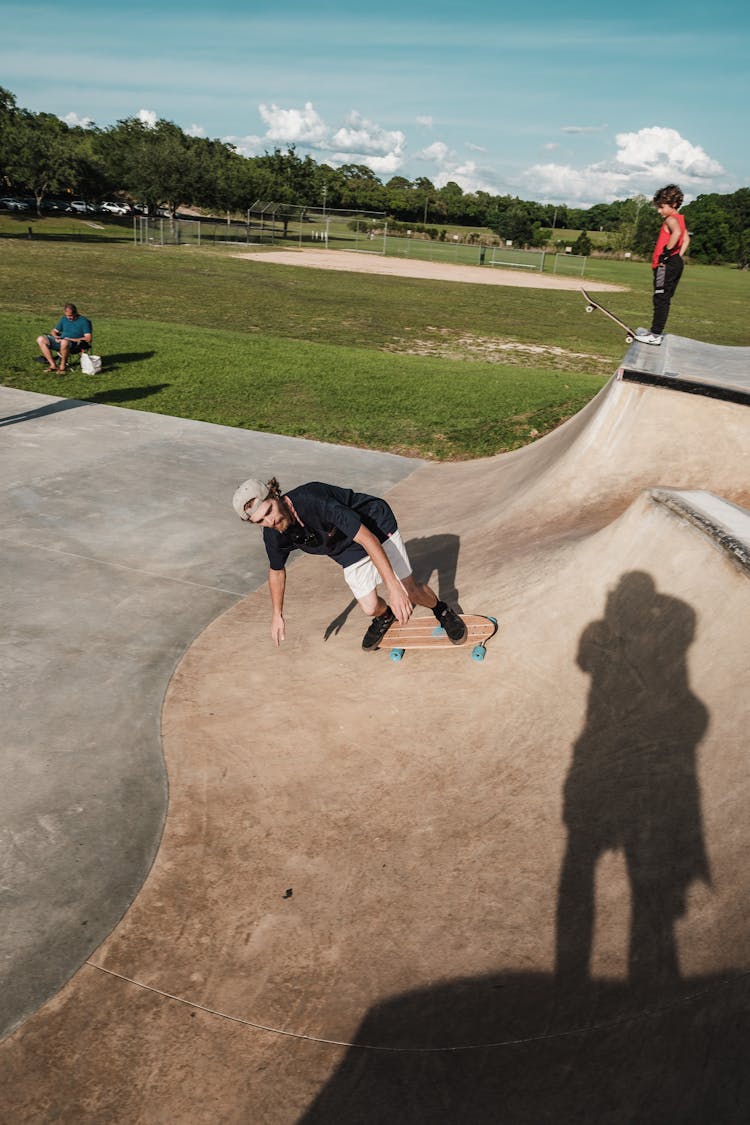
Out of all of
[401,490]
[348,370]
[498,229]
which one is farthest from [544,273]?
[401,490]

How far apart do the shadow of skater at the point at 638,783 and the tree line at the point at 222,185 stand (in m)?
70.4

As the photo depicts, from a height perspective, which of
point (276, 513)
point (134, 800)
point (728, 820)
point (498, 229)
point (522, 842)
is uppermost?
point (498, 229)

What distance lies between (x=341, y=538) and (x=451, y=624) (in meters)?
1.17

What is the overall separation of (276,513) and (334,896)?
217 cm

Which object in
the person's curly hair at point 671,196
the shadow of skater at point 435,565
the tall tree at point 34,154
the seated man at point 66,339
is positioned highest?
the tall tree at point 34,154

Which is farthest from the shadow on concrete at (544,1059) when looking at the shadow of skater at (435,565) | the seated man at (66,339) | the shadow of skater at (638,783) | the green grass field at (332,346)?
the seated man at (66,339)

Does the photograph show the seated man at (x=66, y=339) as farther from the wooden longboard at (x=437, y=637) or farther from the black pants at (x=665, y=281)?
the wooden longboard at (x=437, y=637)

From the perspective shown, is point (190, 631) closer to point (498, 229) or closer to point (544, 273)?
point (544, 273)

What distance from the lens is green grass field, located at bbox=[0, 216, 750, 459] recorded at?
551 inches

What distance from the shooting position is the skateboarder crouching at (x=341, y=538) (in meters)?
4.62

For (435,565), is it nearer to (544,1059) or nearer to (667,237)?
(667,237)

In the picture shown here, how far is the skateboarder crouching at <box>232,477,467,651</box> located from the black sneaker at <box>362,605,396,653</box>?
0.03 m

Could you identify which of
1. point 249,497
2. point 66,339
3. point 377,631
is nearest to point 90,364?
point 66,339

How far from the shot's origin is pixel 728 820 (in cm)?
368
